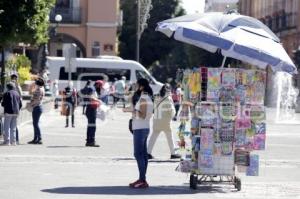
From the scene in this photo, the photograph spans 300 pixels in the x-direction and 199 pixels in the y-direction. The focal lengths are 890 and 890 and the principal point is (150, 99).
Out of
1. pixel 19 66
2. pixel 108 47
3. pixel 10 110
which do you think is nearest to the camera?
pixel 10 110

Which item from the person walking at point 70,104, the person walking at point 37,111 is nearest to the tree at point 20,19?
the person walking at point 37,111

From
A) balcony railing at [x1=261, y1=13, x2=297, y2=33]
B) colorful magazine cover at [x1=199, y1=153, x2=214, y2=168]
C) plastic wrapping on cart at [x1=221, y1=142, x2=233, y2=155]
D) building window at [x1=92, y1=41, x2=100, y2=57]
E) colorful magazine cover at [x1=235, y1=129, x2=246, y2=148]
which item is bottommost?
colorful magazine cover at [x1=199, y1=153, x2=214, y2=168]

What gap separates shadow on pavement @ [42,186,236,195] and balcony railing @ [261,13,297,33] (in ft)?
175

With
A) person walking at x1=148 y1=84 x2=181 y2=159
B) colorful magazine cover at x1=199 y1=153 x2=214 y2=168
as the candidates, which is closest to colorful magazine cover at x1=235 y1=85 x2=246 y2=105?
colorful magazine cover at x1=199 y1=153 x2=214 y2=168

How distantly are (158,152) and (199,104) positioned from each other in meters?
6.91

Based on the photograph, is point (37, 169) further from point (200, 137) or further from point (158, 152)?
point (158, 152)

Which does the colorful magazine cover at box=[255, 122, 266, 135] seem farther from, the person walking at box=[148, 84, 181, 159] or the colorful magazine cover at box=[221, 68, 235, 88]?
the person walking at box=[148, 84, 181, 159]

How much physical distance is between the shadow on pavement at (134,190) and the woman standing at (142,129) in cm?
27

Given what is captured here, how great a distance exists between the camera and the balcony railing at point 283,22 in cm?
6764

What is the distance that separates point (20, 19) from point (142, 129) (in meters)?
10.1

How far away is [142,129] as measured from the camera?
14.6 metres

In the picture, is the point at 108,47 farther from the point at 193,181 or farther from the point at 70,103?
the point at 193,181

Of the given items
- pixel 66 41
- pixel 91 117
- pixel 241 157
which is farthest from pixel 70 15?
pixel 241 157

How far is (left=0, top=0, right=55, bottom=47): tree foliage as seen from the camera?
76.9 feet
